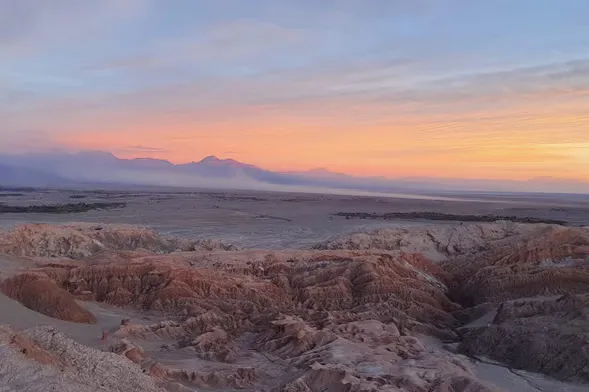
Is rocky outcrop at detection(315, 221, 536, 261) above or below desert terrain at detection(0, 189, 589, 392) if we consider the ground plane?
above

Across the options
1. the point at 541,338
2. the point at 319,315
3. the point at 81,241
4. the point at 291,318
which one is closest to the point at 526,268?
the point at 541,338

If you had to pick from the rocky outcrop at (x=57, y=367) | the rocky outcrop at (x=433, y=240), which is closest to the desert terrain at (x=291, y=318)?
the rocky outcrop at (x=57, y=367)

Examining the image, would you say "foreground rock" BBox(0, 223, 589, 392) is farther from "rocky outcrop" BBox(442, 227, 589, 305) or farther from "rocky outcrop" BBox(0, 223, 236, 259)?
"rocky outcrop" BBox(0, 223, 236, 259)

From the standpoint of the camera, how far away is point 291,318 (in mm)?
16688

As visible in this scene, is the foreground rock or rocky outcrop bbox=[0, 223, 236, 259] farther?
rocky outcrop bbox=[0, 223, 236, 259]

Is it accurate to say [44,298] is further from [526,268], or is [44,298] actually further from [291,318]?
[526,268]

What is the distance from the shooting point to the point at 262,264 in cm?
2294

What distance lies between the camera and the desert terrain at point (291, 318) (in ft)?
38.9

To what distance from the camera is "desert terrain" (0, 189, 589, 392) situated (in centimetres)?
1187

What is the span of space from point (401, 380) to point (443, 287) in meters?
11.5

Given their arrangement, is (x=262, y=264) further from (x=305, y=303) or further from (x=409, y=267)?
(x=409, y=267)

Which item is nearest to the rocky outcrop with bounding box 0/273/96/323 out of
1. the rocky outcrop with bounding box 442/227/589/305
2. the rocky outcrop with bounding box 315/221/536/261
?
the rocky outcrop with bounding box 442/227/589/305

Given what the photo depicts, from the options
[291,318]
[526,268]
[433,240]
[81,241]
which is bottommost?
[291,318]

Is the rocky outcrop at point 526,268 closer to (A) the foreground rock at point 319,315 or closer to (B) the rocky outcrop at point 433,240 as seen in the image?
(A) the foreground rock at point 319,315
